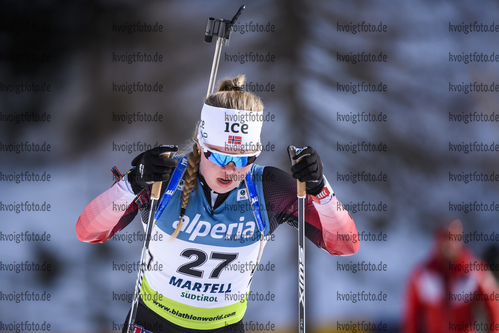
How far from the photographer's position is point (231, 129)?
2299mm

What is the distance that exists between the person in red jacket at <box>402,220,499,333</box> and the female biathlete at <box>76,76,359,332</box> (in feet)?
5.71

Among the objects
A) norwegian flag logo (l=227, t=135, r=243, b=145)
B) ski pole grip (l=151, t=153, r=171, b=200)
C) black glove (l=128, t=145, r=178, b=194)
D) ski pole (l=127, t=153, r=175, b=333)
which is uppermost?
norwegian flag logo (l=227, t=135, r=243, b=145)

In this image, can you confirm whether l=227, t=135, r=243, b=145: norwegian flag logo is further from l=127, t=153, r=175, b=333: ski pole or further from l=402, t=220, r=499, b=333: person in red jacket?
l=402, t=220, r=499, b=333: person in red jacket

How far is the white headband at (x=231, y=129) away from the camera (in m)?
2.28

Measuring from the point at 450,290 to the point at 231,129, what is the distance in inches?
97.6

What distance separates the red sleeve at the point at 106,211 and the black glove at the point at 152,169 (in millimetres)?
54

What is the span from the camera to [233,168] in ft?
7.35

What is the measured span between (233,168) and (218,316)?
2.30 feet

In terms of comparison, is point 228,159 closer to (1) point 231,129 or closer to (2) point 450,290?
(1) point 231,129

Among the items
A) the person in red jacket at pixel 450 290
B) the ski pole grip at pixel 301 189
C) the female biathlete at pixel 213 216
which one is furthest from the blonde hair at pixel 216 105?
the person in red jacket at pixel 450 290

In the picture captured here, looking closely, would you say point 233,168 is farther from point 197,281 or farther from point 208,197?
point 197,281

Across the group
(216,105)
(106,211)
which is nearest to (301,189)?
(216,105)

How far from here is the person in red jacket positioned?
3.87 meters

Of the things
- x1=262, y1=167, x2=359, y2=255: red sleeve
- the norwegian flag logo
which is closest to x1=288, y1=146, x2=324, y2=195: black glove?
x1=262, y1=167, x2=359, y2=255: red sleeve
